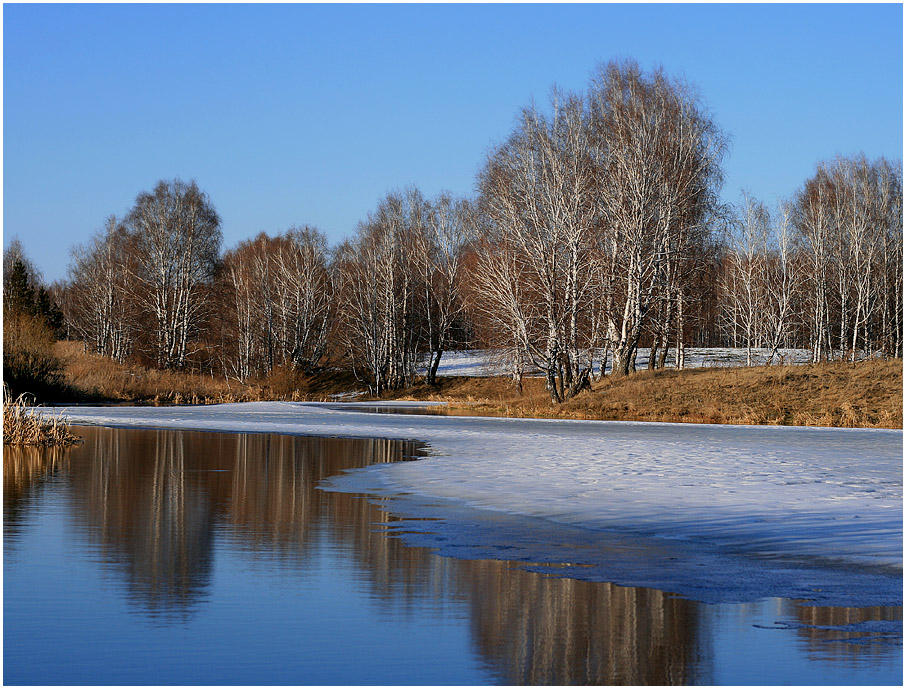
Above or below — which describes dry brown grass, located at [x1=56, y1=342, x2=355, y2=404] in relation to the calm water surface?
above

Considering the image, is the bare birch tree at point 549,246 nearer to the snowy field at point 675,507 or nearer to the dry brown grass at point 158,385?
the snowy field at point 675,507

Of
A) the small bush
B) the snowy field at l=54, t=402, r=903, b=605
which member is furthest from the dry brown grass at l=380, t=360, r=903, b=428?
the small bush

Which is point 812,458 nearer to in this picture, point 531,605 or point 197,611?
point 531,605

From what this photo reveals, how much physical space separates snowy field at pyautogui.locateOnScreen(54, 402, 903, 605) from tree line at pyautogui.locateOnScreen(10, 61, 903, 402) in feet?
39.4

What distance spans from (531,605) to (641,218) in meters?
28.5

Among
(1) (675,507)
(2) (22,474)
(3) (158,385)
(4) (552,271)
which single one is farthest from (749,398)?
(3) (158,385)

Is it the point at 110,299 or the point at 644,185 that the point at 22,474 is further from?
the point at 110,299

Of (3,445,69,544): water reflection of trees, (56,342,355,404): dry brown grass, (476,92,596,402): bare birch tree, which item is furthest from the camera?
(56,342,355,404): dry brown grass

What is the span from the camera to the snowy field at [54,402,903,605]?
25.3 ft

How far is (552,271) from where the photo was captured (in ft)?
106

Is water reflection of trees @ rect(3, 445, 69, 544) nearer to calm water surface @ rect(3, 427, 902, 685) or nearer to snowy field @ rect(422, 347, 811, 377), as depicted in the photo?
calm water surface @ rect(3, 427, 902, 685)

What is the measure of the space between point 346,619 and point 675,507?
5716 millimetres

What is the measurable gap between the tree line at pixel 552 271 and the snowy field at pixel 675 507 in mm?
12004

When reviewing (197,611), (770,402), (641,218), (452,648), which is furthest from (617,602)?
(641,218)
